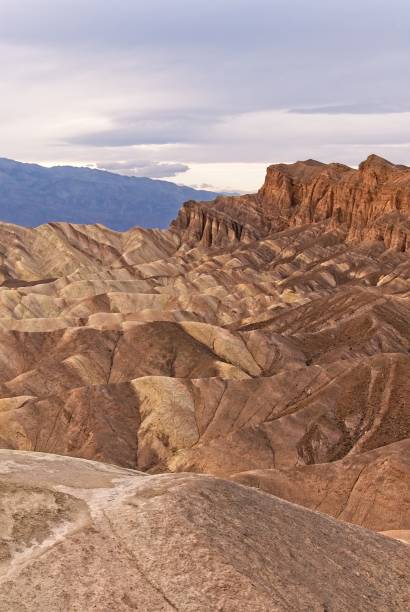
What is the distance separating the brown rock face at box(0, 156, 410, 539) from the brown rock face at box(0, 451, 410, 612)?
22.3 metres

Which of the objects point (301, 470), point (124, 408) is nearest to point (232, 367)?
point (124, 408)

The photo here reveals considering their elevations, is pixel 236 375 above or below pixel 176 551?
below

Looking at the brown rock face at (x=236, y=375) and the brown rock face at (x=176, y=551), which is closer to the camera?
the brown rock face at (x=176, y=551)

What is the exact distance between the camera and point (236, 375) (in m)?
84.9

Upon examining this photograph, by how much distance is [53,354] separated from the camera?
9175cm

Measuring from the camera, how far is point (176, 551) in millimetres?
22938

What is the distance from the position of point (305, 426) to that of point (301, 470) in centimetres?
1178

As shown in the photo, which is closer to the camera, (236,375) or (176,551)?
(176,551)

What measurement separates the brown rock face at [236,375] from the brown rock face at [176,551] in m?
22.3

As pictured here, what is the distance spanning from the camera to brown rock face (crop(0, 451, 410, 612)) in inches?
835

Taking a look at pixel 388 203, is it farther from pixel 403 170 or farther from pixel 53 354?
pixel 53 354

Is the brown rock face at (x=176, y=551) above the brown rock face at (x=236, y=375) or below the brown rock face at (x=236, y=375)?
above

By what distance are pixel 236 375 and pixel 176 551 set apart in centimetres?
6212

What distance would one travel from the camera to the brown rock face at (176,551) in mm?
21203
